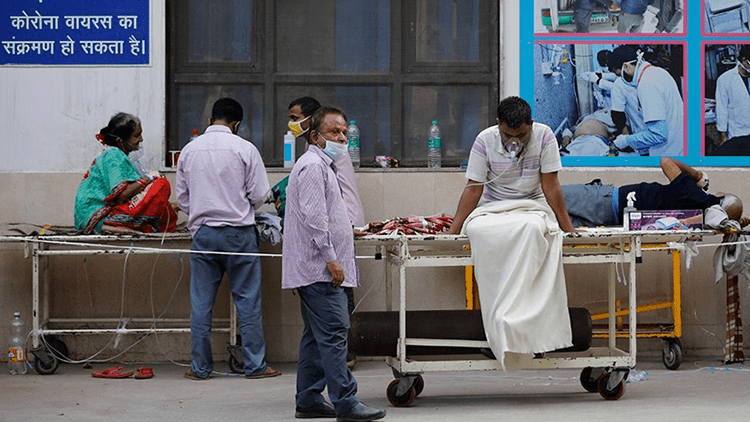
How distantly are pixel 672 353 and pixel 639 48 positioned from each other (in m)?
2.58

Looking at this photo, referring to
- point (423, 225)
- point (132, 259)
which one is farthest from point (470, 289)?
point (132, 259)

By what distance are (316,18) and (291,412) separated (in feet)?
13.4

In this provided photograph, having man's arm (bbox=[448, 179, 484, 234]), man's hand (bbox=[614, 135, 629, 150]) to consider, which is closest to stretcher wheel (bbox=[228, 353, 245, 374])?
man's arm (bbox=[448, 179, 484, 234])

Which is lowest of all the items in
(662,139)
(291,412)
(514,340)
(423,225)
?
(291,412)

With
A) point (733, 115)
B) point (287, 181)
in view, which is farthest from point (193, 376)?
point (733, 115)

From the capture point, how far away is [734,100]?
33.3 feet

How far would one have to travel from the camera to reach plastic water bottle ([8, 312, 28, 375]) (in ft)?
31.0

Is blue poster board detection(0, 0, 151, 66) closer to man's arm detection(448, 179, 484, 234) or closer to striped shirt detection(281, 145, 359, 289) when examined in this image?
man's arm detection(448, 179, 484, 234)

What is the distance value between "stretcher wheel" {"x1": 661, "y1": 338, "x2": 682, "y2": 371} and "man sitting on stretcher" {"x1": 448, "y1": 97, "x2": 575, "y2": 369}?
6.95 feet

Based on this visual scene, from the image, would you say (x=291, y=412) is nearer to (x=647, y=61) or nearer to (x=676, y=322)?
(x=676, y=322)

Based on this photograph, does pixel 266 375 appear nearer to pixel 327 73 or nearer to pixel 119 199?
pixel 119 199

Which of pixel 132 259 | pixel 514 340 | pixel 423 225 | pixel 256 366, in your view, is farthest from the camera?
pixel 132 259

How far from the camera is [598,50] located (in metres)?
10.1

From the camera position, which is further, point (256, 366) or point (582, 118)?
point (582, 118)
